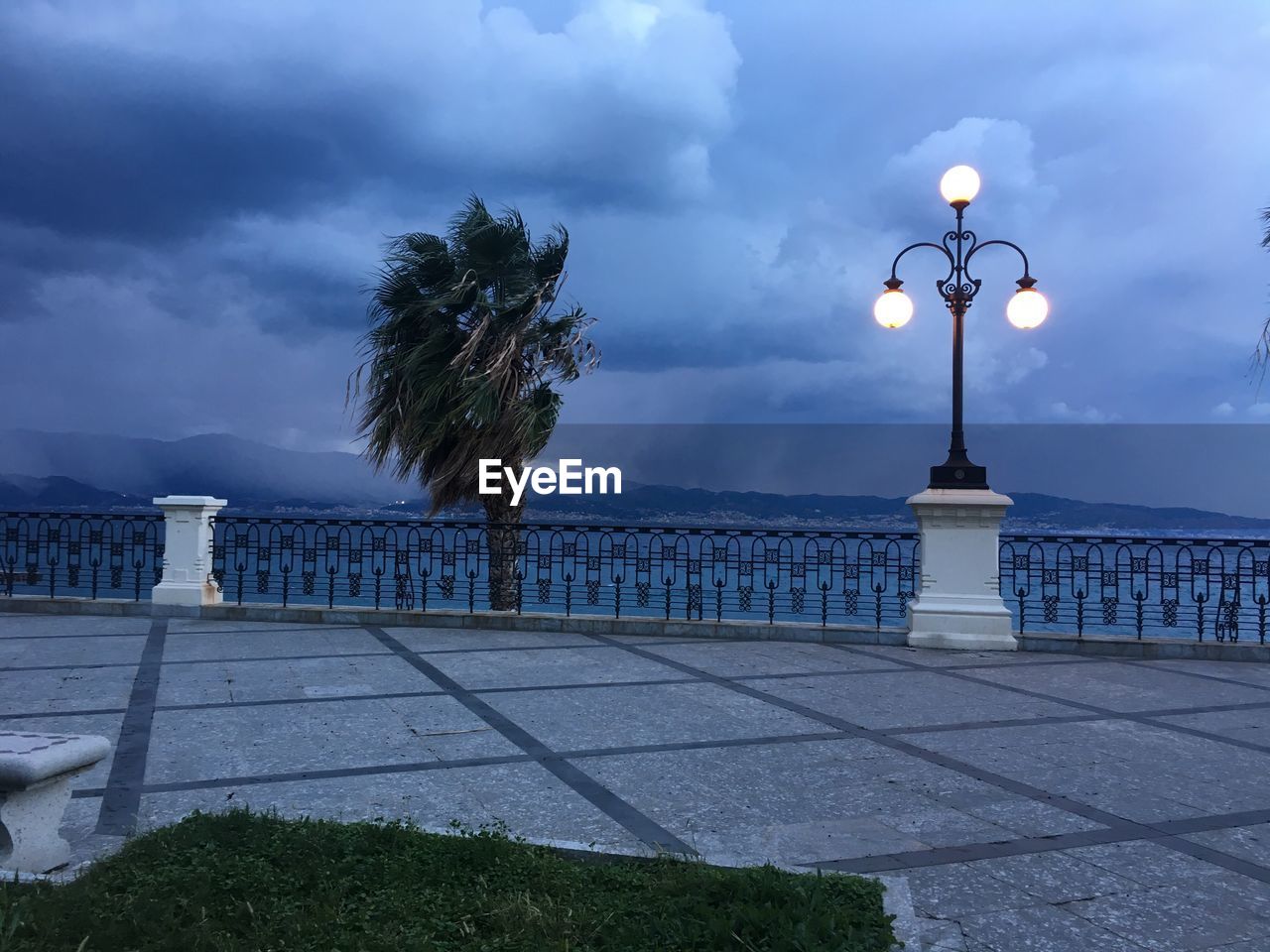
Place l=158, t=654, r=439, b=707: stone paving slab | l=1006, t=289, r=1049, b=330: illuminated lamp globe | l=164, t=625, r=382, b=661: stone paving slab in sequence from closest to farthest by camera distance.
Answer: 1. l=158, t=654, r=439, b=707: stone paving slab
2. l=164, t=625, r=382, b=661: stone paving slab
3. l=1006, t=289, r=1049, b=330: illuminated lamp globe

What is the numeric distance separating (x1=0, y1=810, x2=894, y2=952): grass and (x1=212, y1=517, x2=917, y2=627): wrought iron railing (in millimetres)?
7520

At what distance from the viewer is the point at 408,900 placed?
2.99 m

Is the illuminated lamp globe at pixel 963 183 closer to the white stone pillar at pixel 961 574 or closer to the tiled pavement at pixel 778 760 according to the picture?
the white stone pillar at pixel 961 574

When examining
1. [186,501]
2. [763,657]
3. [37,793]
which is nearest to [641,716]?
[763,657]

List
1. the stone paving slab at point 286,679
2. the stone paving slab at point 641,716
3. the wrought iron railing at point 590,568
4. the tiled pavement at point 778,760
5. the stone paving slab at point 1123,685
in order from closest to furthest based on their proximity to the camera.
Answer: the tiled pavement at point 778,760
the stone paving slab at point 641,716
the stone paving slab at point 286,679
the stone paving slab at point 1123,685
the wrought iron railing at point 590,568

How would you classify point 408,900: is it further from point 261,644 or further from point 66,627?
point 66,627

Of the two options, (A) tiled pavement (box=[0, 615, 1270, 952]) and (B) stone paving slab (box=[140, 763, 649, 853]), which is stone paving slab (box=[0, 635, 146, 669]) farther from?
(B) stone paving slab (box=[140, 763, 649, 853])

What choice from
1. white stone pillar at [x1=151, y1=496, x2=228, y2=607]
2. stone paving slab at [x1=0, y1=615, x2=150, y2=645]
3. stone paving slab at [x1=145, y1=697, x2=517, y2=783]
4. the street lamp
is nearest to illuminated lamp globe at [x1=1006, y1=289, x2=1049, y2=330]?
the street lamp

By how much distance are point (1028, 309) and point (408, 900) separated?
9.02 metres

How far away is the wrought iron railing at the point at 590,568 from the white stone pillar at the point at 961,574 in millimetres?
516

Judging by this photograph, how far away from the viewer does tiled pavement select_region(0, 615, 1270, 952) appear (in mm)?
3559

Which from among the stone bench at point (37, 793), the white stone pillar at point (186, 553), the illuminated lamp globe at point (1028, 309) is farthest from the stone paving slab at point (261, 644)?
the illuminated lamp globe at point (1028, 309)

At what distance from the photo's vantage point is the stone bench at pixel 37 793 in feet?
10.6

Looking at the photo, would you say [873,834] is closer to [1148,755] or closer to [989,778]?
[989,778]
